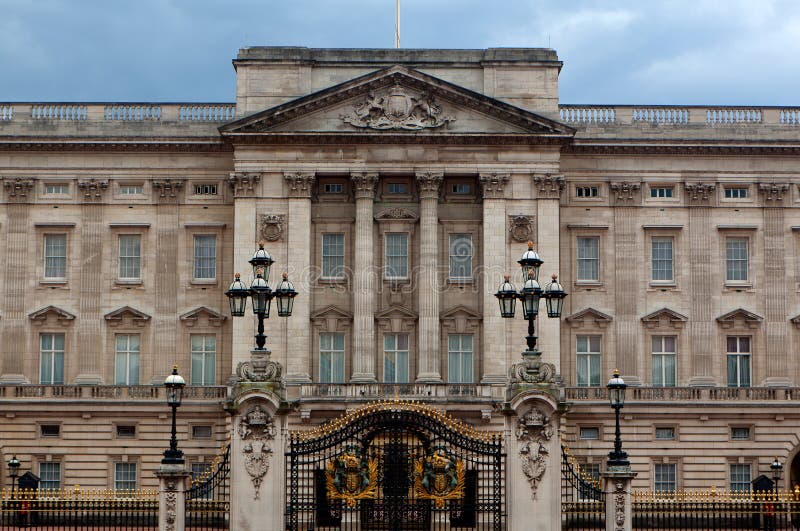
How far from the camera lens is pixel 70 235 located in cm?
6531

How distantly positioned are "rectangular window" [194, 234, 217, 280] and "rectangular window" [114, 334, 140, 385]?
161 inches

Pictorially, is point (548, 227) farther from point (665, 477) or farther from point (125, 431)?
point (125, 431)

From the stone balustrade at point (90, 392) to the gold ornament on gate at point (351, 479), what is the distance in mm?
25130

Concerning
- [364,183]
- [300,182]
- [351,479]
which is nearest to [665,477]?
[364,183]

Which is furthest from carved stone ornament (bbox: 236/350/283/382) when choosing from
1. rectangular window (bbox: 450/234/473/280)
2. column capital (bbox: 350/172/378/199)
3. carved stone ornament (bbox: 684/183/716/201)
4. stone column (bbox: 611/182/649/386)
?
carved stone ornament (bbox: 684/183/716/201)

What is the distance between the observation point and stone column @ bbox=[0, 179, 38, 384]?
64375 mm

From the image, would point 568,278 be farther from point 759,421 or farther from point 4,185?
point 4,185

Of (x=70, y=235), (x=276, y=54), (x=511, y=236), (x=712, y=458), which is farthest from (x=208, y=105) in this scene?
(x=712, y=458)

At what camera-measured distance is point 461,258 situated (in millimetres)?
64000

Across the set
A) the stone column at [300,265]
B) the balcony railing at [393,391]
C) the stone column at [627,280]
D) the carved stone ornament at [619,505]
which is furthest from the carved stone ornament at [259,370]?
the stone column at [627,280]

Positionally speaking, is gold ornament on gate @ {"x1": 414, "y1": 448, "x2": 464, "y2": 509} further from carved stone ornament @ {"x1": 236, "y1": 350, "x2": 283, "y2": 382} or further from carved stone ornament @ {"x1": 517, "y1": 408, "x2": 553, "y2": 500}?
carved stone ornament @ {"x1": 236, "y1": 350, "x2": 283, "y2": 382}

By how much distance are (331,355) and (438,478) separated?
24.7 meters

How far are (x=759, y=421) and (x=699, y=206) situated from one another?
10103mm

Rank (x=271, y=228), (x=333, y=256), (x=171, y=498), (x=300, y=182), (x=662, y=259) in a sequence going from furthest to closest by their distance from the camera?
(x=662, y=259) → (x=333, y=256) → (x=300, y=182) → (x=271, y=228) → (x=171, y=498)
